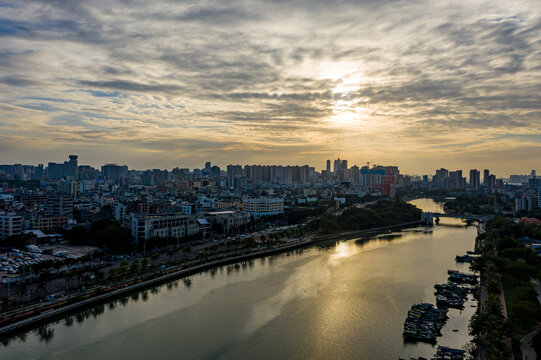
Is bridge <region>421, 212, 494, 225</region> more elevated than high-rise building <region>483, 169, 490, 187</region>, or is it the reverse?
high-rise building <region>483, 169, 490, 187</region>

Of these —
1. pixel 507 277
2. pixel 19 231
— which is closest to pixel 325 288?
pixel 507 277

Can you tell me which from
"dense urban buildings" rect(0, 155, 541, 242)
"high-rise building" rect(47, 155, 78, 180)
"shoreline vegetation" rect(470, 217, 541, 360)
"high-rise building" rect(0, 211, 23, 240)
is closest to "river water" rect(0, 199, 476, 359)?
"shoreline vegetation" rect(470, 217, 541, 360)

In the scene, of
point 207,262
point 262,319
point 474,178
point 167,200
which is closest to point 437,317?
point 262,319

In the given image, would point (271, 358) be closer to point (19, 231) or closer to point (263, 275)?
point (263, 275)

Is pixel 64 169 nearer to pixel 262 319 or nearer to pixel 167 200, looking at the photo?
pixel 167 200

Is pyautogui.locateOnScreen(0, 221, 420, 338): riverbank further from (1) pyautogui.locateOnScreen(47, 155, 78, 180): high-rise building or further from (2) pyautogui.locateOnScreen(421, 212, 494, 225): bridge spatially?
(1) pyautogui.locateOnScreen(47, 155, 78, 180): high-rise building

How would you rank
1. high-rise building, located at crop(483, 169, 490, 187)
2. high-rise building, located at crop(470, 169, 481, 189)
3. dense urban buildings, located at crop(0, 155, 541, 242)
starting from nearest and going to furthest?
dense urban buildings, located at crop(0, 155, 541, 242) < high-rise building, located at crop(470, 169, 481, 189) < high-rise building, located at crop(483, 169, 490, 187)
